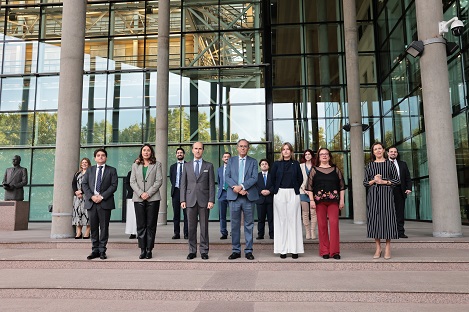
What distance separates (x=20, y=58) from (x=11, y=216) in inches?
481

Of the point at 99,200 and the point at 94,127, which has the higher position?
the point at 94,127

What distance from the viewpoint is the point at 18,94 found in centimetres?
2111

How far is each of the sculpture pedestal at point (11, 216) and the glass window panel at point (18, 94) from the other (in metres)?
9.47

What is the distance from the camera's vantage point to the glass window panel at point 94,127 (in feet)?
66.1

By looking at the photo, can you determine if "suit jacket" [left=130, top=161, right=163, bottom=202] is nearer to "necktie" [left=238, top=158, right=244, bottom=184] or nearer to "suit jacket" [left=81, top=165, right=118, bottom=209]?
"suit jacket" [left=81, top=165, right=118, bottom=209]

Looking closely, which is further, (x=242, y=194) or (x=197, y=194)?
(x=197, y=194)

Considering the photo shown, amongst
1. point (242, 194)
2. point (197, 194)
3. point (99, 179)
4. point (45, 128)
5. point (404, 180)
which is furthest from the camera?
point (45, 128)

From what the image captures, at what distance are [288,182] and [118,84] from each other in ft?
52.9

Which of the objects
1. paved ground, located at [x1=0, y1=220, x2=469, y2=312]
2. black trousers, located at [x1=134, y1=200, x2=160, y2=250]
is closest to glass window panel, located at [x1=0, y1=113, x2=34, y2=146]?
paved ground, located at [x1=0, y1=220, x2=469, y2=312]

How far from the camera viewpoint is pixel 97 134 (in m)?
20.2

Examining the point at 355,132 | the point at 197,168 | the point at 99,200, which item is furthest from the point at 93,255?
the point at 355,132

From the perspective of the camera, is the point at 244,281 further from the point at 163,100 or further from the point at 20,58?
the point at 20,58

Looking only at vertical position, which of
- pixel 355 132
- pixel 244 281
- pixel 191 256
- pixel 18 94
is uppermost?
pixel 18 94

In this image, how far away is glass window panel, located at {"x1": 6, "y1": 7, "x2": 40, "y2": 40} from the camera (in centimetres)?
2177
